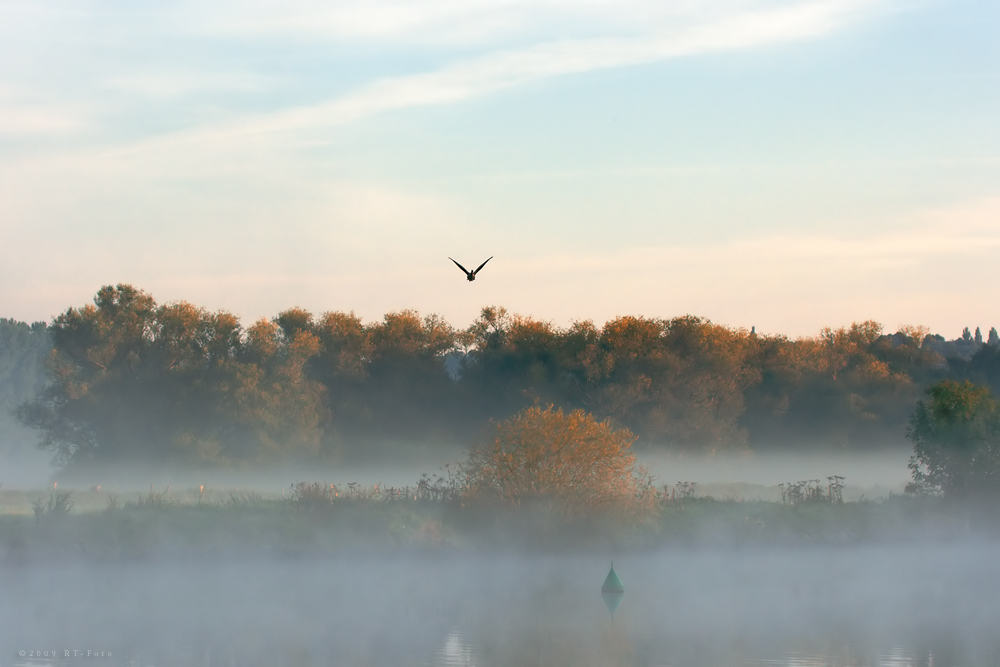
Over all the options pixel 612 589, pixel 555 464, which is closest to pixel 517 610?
pixel 612 589

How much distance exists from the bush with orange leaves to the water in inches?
86.8

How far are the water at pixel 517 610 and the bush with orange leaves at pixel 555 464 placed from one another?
221 centimetres

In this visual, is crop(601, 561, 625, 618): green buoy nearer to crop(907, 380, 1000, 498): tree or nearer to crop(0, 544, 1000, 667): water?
crop(0, 544, 1000, 667): water

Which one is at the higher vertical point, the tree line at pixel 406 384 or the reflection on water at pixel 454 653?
the tree line at pixel 406 384

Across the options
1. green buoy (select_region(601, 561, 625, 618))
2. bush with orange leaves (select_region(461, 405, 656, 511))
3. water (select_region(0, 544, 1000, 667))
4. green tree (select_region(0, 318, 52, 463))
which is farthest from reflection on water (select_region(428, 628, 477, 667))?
green tree (select_region(0, 318, 52, 463))

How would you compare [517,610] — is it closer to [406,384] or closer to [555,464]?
[555,464]

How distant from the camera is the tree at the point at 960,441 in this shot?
48.6 m

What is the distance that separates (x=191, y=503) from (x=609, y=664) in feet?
68.8

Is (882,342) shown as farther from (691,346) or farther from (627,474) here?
(627,474)

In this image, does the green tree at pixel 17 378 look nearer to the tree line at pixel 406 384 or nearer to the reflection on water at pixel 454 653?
the tree line at pixel 406 384

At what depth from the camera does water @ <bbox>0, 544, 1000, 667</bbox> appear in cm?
2727

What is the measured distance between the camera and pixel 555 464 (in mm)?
41000

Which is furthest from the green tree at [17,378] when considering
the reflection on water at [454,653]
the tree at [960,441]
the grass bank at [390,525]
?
the reflection on water at [454,653]

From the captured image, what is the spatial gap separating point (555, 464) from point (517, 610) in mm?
7601
